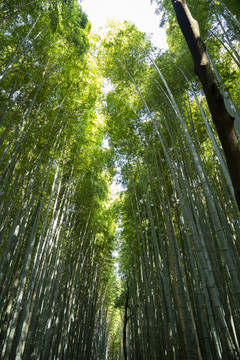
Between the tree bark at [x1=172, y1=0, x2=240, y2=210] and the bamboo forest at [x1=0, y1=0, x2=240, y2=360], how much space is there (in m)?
0.33

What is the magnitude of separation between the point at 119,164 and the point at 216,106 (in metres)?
4.88

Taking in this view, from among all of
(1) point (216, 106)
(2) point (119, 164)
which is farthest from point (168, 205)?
(1) point (216, 106)

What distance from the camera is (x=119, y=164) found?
591cm

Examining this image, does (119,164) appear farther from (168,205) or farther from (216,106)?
(216,106)

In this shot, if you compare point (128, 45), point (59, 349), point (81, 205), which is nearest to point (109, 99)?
point (128, 45)

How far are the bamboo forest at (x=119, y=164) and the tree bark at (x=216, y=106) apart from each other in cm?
33

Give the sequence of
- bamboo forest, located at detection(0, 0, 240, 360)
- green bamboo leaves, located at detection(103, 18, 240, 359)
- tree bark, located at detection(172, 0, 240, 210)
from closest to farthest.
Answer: tree bark, located at detection(172, 0, 240, 210) < bamboo forest, located at detection(0, 0, 240, 360) < green bamboo leaves, located at detection(103, 18, 240, 359)

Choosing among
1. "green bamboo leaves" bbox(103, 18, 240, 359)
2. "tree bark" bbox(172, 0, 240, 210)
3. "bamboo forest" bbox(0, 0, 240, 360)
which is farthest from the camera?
"green bamboo leaves" bbox(103, 18, 240, 359)

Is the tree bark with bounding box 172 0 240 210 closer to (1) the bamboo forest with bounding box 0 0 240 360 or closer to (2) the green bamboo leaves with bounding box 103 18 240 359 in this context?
(1) the bamboo forest with bounding box 0 0 240 360

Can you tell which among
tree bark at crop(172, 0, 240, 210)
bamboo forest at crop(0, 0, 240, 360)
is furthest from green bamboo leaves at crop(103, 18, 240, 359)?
tree bark at crop(172, 0, 240, 210)

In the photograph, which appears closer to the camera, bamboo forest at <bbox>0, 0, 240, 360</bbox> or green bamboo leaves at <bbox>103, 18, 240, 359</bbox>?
bamboo forest at <bbox>0, 0, 240, 360</bbox>

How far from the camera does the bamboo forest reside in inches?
113

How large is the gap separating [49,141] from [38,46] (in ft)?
5.42

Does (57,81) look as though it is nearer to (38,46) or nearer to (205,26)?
(38,46)
